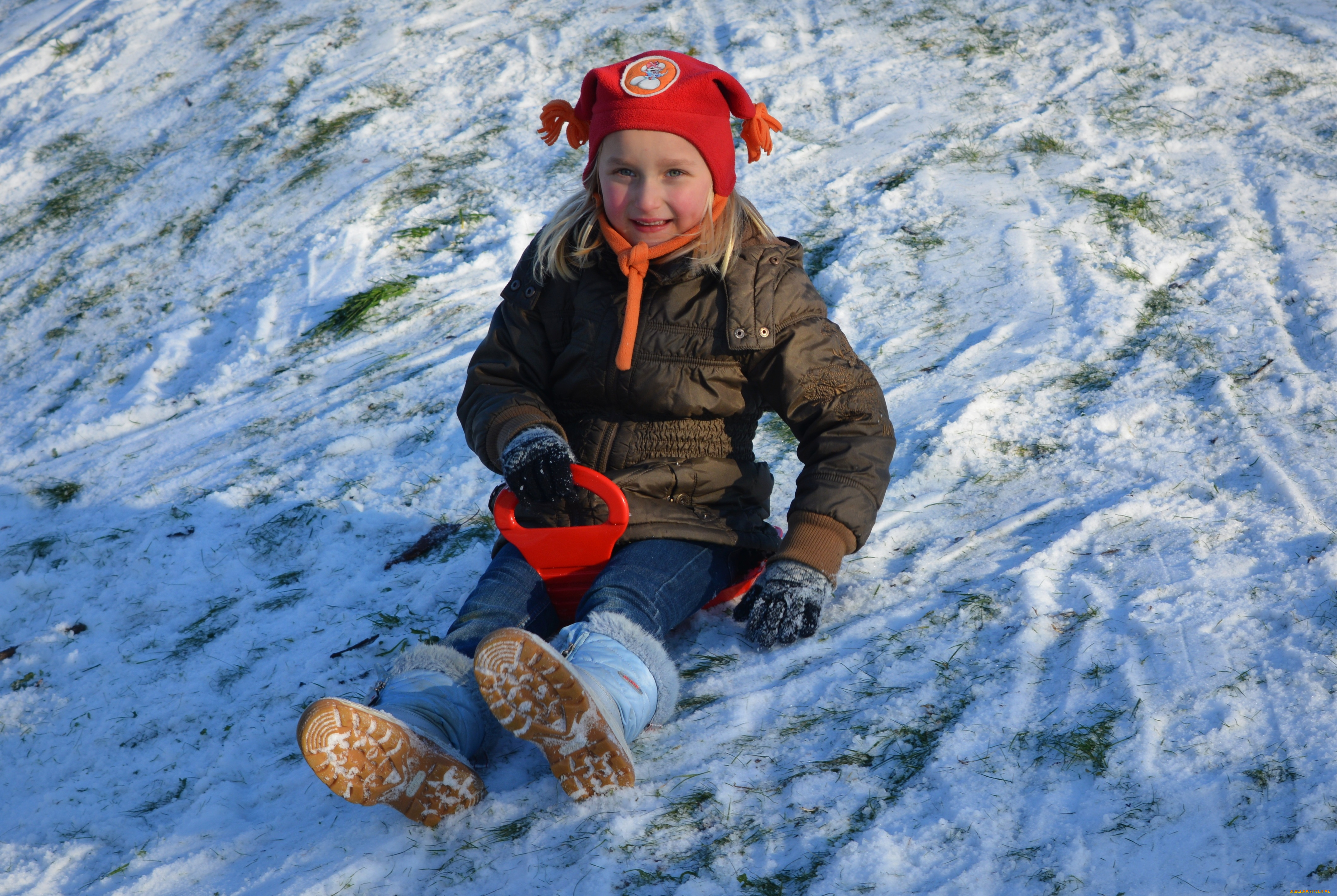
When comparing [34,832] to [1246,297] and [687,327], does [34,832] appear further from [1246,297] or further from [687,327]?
[1246,297]

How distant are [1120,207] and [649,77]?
2912mm

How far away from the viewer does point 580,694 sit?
1.86 m

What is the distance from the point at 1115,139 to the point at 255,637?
14.8ft

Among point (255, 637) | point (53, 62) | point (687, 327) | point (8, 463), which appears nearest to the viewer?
point (687, 327)

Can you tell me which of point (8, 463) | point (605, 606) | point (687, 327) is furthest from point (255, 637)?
point (8, 463)

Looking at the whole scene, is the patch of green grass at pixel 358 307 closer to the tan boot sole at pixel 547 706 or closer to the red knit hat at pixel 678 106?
the red knit hat at pixel 678 106

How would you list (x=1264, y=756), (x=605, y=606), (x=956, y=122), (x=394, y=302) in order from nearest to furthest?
(x=1264, y=756) < (x=605, y=606) < (x=394, y=302) < (x=956, y=122)

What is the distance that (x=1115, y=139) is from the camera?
497 centimetres

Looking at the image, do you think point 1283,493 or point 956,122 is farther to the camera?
point 956,122

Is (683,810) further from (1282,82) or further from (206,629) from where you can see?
(1282,82)

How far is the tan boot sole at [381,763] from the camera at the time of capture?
1.82 meters

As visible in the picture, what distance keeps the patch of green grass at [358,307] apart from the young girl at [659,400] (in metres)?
2.20

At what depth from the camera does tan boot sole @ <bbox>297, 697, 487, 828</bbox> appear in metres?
1.82

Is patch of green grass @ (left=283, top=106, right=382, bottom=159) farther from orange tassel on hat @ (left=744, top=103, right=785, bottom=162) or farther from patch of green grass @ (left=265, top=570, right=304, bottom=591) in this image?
orange tassel on hat @ (left=744, top=103, right=785, bottom=162)
